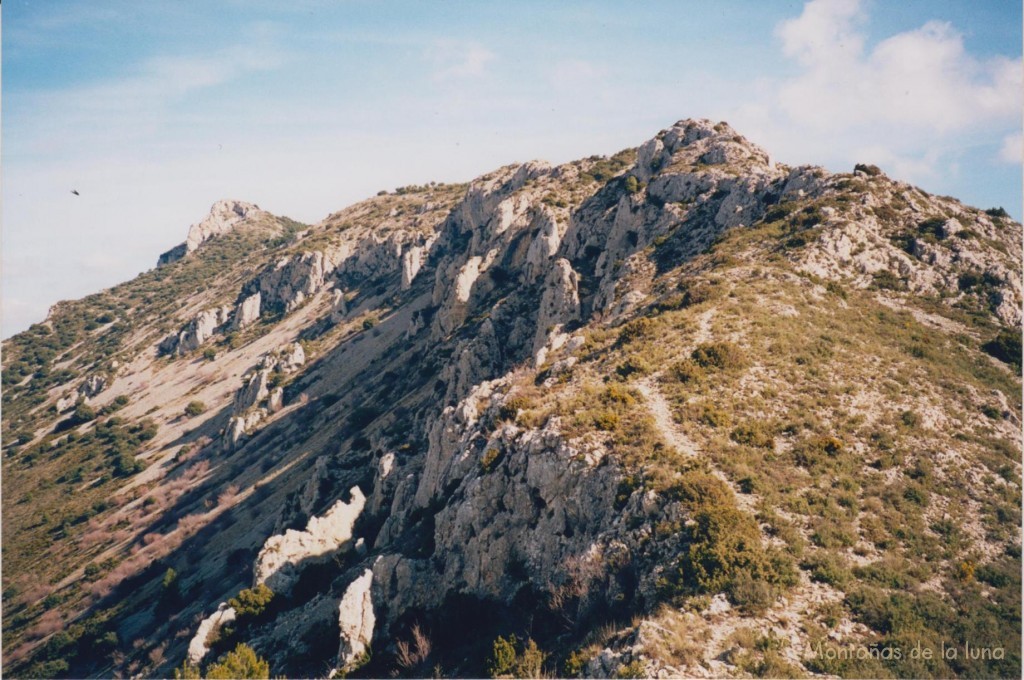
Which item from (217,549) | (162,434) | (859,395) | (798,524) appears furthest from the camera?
(162,434)

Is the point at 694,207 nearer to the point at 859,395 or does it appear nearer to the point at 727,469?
the point at 859,395

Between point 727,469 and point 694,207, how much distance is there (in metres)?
48.7

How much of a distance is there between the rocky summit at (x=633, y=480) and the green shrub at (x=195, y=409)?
65.3 feet

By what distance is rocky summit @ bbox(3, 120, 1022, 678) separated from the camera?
18141mm

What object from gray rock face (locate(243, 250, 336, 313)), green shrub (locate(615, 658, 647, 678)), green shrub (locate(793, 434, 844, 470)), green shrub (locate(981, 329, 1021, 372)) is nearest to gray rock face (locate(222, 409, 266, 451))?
gray rock face (locate(243, 250, 336, 313))

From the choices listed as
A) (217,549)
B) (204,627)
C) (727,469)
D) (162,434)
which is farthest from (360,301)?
(727,469)

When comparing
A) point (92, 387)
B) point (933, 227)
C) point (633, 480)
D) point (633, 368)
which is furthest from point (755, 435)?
point (92, 387)

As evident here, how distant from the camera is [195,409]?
113688 mm

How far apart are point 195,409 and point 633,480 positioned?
124436 millimetres

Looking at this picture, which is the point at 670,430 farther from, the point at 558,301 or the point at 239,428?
the point at 239,428

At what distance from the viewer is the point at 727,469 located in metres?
23.1

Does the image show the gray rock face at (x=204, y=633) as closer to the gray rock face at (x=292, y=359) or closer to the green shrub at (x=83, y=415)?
the gray rock face at (x=292, y=359)

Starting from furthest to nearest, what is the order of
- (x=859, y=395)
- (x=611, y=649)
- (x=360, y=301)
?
(x=360, y=301) < (x=859, y=395) < (x=611, y=649)

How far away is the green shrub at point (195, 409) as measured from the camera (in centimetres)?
11338
